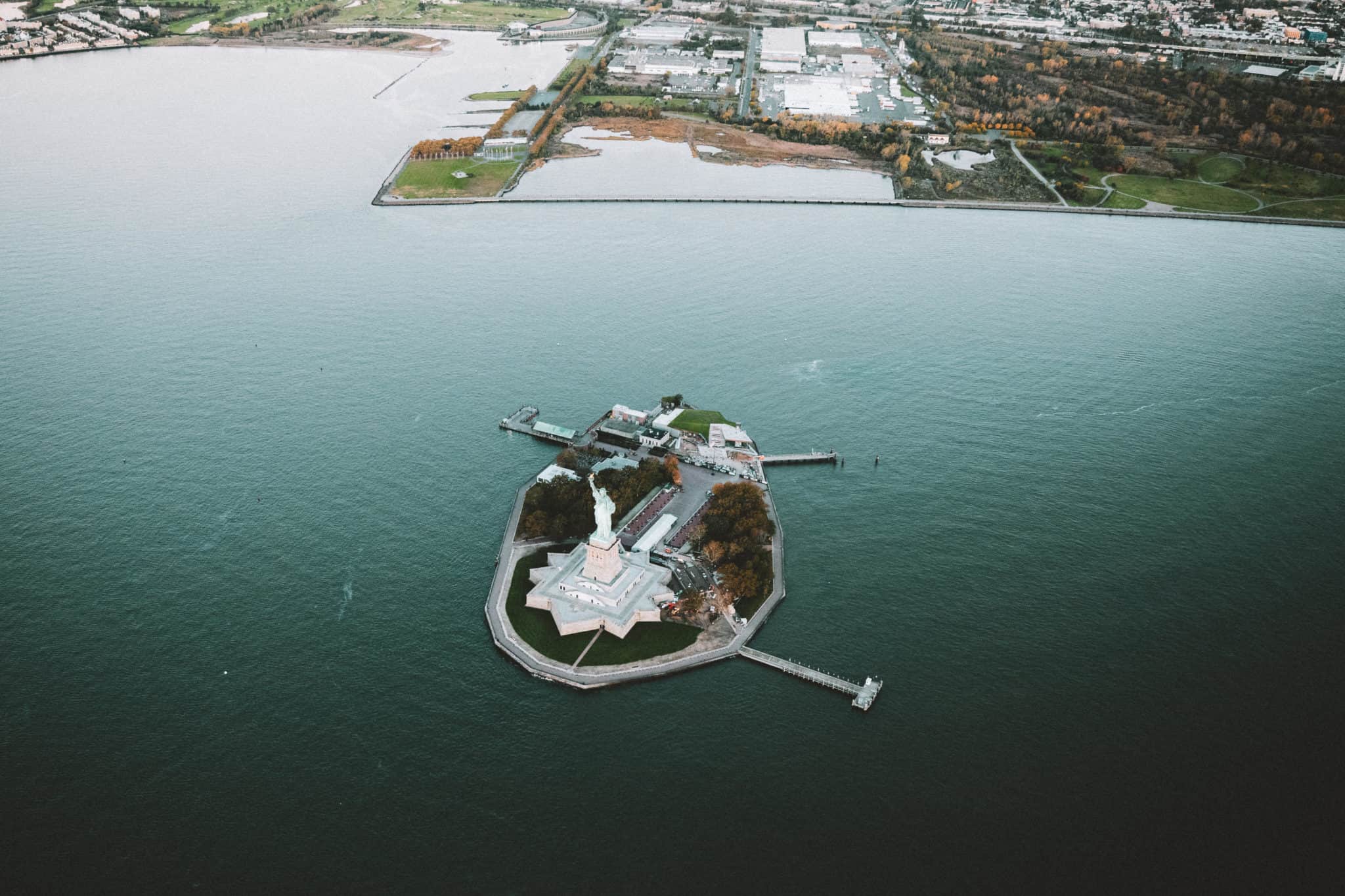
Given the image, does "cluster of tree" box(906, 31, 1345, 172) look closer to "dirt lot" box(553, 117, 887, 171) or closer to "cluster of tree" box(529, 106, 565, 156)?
"dirt lot" box(553, 117, 887, 171)

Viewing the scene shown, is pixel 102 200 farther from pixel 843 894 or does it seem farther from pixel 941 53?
pixel 941 53

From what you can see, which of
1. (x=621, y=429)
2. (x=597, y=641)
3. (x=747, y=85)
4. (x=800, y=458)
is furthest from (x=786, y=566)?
(x=747, y=85)

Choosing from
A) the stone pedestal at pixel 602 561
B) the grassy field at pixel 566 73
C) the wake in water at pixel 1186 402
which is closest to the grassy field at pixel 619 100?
the grassy field at pixel 566 73

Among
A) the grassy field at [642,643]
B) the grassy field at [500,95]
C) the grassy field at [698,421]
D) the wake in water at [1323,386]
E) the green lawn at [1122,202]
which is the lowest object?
the grassy field at [642,643]

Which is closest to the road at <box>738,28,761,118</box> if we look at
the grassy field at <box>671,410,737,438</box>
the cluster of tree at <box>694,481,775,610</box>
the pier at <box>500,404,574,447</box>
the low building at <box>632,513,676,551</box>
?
the grassy field at <box>671,410,737,438</box>

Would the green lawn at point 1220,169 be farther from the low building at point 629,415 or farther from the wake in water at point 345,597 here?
the wake in water at point 345,597

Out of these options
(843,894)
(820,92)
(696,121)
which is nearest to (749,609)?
(843,894)
